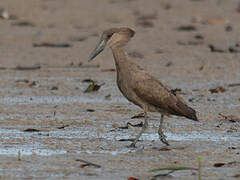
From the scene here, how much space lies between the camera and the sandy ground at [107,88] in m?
5.92

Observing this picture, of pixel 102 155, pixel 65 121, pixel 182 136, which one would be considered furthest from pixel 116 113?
pixel 102 155

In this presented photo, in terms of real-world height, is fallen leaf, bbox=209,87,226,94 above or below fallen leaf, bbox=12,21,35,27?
above

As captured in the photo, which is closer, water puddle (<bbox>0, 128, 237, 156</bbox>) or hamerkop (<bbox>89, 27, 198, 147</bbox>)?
water puddle (<bbox>0, 128, 237, 156</bbox>)

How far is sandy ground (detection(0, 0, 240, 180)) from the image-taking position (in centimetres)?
592

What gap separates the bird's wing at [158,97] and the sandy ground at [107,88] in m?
0.32

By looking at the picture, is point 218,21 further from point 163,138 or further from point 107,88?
point 163,138

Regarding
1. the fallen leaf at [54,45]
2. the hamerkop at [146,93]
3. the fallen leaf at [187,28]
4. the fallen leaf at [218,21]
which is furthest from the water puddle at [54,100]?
the fallen leaf at [218,21]

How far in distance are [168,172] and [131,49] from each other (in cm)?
752

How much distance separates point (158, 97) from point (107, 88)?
3.04 metres

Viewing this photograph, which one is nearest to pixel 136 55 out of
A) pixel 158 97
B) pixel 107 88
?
pixel 107 88

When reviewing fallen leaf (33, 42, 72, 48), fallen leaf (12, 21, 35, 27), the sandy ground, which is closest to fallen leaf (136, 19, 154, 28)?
the sandy ground

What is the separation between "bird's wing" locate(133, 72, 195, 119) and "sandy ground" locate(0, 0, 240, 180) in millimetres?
323

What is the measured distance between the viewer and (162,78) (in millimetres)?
10375

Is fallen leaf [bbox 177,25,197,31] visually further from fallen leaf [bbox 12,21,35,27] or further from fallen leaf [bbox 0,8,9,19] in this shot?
fallen leaf [bbox 0,8,9,19]
